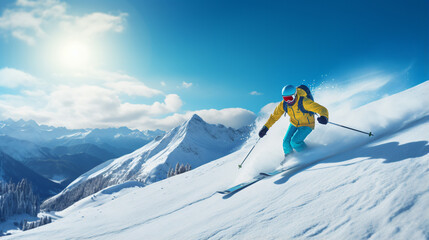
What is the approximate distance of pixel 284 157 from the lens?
7.21m

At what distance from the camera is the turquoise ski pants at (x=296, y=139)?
706 centimetres

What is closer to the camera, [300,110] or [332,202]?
[332,202]

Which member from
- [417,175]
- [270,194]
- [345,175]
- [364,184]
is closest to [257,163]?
[270,194]

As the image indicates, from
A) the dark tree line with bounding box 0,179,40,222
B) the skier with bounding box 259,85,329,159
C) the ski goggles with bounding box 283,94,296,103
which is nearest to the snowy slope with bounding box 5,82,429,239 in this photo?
the skier with bounding box 259,85,329,159

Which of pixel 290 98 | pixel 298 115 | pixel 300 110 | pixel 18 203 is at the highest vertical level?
pixel 18 203

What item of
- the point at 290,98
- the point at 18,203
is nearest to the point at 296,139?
the point at 290,98

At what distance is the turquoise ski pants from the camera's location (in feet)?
23.2

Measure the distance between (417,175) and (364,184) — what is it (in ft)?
2.04

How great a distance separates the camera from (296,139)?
23.5 ft

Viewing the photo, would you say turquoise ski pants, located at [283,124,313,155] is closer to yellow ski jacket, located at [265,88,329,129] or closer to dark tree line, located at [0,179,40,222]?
yellow ski jacket, located at [265,88,329,129]

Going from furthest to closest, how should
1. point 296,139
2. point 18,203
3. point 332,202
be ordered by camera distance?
point 18,203 → point 296,139 → point 332,202

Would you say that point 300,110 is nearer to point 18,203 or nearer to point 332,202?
point 332,202

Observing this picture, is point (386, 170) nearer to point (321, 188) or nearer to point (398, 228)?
point (321, 188)

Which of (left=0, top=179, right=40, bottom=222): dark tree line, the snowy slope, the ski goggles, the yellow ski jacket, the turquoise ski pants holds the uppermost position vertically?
(left=0, top=179, right=40, bottom=222): dark tree line
